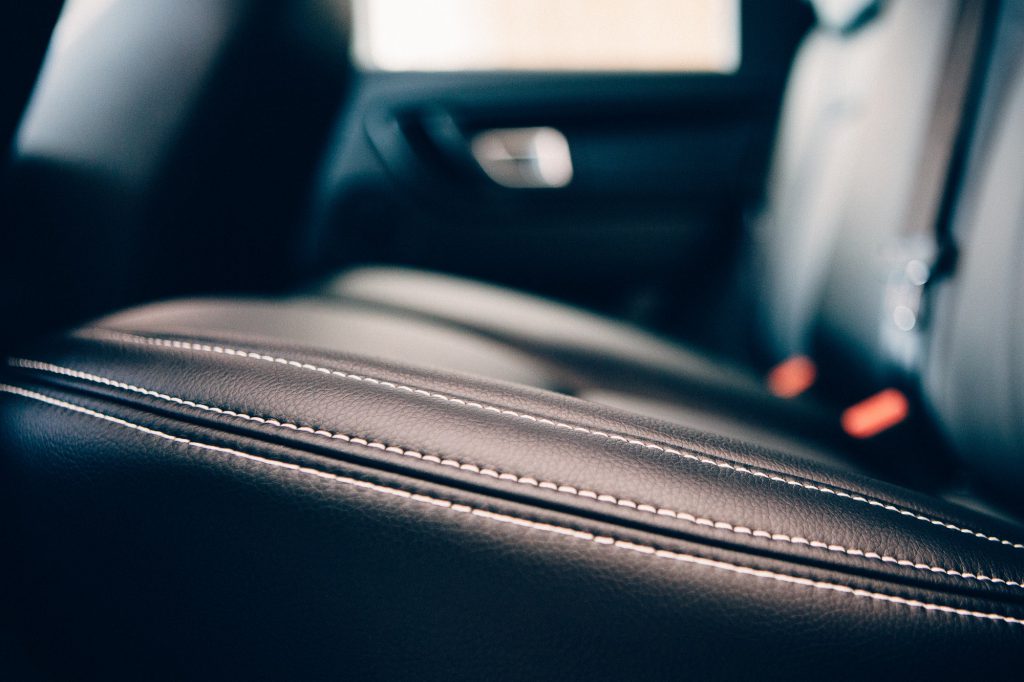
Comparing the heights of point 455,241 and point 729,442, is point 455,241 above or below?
above

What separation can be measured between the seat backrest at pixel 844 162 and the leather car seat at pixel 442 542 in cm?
60

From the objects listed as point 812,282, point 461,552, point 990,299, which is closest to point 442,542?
point 461,552

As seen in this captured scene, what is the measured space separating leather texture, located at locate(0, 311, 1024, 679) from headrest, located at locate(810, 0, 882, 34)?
87 cm

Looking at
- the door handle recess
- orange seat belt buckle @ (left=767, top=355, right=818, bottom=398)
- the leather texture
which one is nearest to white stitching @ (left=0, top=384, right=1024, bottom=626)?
the leather texture

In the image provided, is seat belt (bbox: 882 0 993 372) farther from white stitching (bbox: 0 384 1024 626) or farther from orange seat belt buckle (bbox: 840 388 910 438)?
white stitching (bbox: 0 384 1024 626)

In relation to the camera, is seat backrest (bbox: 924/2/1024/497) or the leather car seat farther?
seat backrest (bbox: 924/2/1024/497)

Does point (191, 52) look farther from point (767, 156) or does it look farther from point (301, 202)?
point (767, 156)

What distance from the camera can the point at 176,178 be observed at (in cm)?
63


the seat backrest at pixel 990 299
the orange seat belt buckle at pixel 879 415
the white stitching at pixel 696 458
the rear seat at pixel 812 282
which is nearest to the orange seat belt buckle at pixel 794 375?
the rear seat at pixel 812 282

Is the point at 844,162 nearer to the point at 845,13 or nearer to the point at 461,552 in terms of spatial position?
the point at 845,13

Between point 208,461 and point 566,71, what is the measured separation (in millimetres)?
1151

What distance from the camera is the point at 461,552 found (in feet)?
1.00

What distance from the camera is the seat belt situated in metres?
0.75

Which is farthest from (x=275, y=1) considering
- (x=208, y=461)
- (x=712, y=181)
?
(x=712, y=181)
